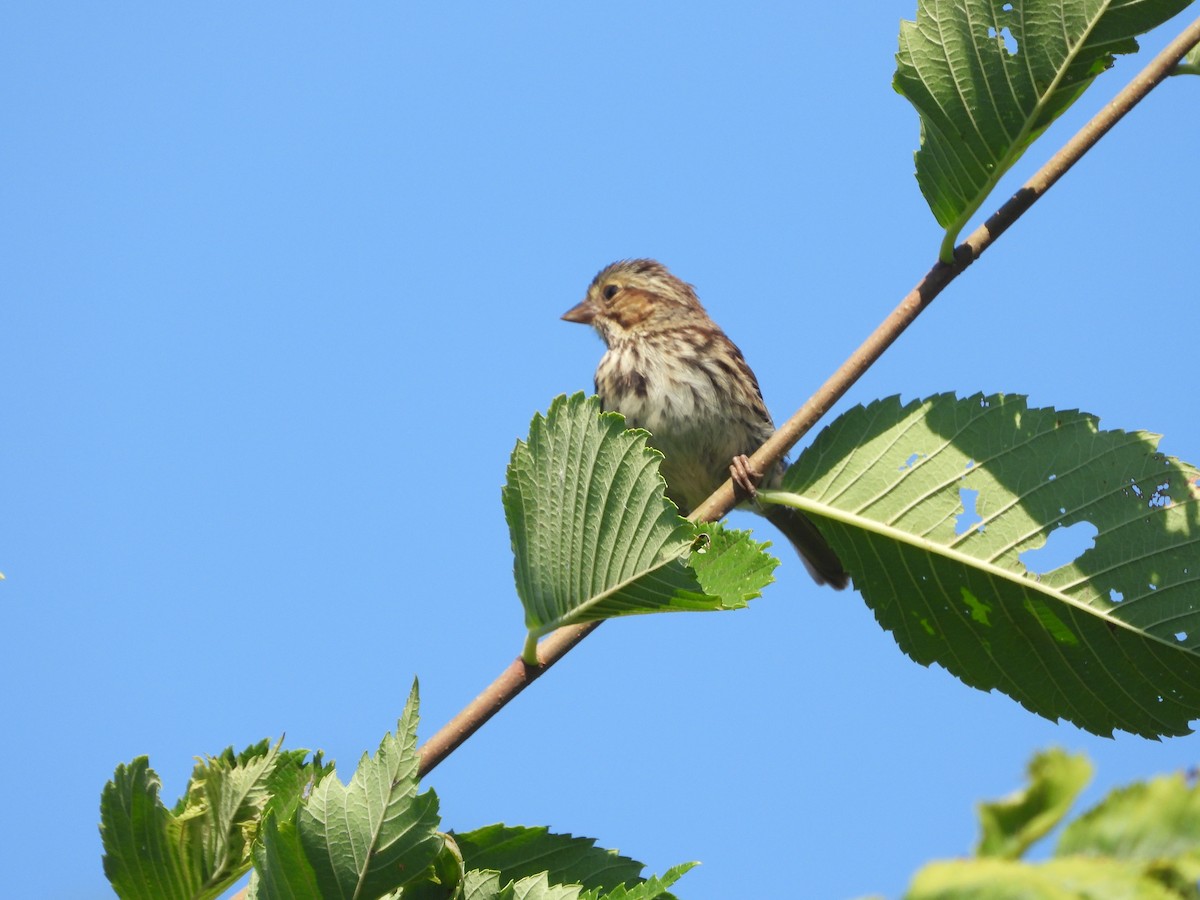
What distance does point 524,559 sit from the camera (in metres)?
2.16

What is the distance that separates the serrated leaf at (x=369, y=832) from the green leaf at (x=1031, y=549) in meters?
1.17

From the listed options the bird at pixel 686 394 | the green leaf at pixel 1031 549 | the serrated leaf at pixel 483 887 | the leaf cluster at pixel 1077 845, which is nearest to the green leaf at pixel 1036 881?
the leaf cluster at pixel 1077 845

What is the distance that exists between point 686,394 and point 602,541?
3377 mm

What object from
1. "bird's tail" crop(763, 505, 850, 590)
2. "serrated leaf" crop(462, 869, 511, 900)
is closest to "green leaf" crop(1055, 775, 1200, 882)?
"serrated leaf" crop(462, 869, 511, 900)

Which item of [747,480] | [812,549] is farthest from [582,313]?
[747,480]

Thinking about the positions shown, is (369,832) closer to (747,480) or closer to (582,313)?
(747,480)

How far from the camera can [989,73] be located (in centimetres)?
239

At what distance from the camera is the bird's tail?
5.68 metres

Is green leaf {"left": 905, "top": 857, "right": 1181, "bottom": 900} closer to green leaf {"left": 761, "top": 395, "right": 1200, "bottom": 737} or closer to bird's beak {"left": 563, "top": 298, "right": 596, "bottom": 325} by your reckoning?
green leaf {"left": 761, "top": 395, "right": 1200, "bottom": 737}

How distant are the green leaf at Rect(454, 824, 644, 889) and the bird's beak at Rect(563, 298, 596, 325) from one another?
455 centimetres

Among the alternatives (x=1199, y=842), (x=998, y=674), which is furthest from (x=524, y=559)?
(x=1199, y=842)

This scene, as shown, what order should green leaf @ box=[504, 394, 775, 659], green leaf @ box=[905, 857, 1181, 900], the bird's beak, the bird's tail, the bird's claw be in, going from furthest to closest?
the bird's beak
the bird's tail
the bird's claw
green leaf @ box=[504, 394, 775, 659]
green leaf @ box=[905, 857, 1181, 900]

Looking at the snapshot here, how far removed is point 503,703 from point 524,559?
0.87 ft

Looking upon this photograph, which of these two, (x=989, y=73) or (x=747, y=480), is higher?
(x=989, y=73)
